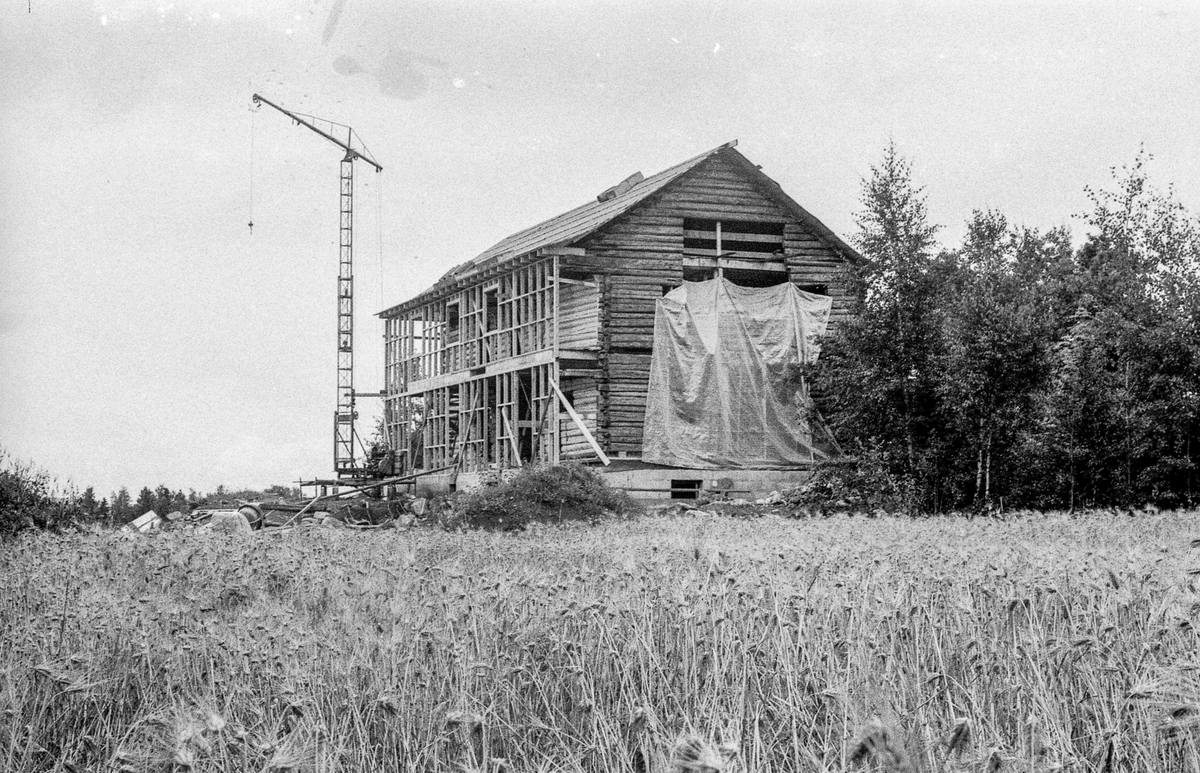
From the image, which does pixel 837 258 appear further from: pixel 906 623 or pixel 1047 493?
pixel 906 623

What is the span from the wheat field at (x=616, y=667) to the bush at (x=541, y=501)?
1047 cm

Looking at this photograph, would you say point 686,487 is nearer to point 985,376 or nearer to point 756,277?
point 756,277

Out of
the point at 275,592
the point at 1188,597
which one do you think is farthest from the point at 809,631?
the point at 275,592

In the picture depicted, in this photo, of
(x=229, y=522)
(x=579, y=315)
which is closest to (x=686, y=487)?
(x=579, y=315)

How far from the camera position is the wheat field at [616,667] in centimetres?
393

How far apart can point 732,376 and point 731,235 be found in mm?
3470

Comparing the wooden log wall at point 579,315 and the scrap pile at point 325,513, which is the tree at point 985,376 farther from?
the scrap pile at point 325,513

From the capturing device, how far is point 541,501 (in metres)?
19.6

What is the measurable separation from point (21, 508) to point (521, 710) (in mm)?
12147

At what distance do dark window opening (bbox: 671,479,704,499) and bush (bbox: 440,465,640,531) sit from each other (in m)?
5.46

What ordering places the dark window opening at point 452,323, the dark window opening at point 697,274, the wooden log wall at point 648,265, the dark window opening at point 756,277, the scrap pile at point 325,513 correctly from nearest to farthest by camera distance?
the scrap pile at point 325,513 → the wooden log wall at point 648,265 → the dark window opening at point 697,274 → the dark window opening at point 756,277 → the dark window opening at point 452,323

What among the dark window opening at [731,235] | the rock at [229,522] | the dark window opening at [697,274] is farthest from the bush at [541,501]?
the dark window opening at [731,235]

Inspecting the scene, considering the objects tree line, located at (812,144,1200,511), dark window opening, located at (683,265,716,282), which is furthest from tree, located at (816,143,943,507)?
dark window opening, located at (683,265,716,282)

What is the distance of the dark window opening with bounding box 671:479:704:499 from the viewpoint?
26.1 m
